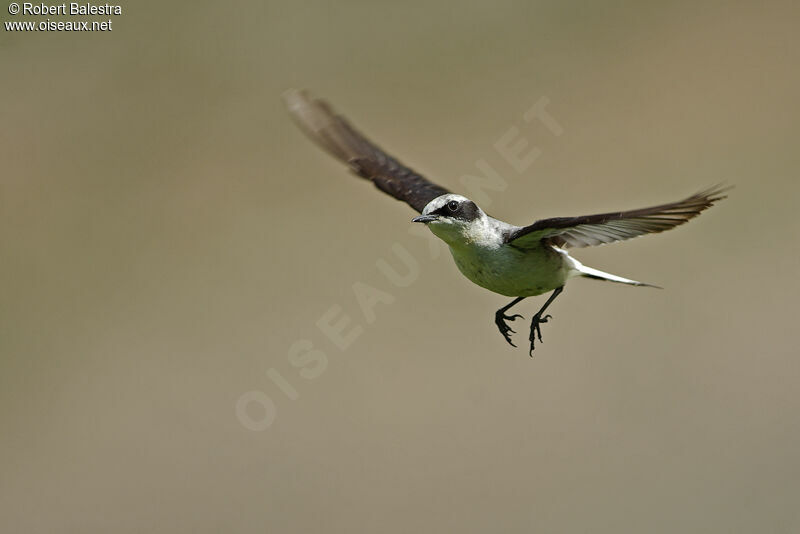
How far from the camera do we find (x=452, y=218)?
4.95m

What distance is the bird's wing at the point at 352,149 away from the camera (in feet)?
20.4

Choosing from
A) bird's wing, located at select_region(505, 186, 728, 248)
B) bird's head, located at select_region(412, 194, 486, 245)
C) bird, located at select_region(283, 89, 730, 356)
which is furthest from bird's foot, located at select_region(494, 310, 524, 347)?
bird's head, located at select_region(412, 194, 486, 245)

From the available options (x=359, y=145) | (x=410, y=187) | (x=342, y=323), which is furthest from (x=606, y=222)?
(x=342, y=323)

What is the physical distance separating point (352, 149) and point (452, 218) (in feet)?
5.45

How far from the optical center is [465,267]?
5.09 metres

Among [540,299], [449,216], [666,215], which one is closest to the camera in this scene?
[666,215]

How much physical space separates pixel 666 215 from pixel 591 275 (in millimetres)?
1068

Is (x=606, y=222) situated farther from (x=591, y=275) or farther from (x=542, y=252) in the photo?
(x=591, y=275)

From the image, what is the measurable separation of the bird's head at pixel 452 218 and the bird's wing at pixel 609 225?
215 mm

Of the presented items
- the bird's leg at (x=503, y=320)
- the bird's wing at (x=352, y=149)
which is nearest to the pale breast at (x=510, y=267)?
the bird's leg at (x=503, y=320)

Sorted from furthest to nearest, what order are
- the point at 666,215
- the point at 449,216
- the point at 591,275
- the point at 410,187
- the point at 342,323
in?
1. the point at 342,323
2. the point at 410,187
3. the point at 591,275
4. the point at 449,216
5. the point at 666,215

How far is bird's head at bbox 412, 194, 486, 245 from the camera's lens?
4.94m

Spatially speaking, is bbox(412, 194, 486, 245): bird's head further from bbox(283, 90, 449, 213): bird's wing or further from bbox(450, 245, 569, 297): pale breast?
bbox(283, 90, 449, 213): bird's wing

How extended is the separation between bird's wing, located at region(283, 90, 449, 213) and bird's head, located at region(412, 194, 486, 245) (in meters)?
1.08
